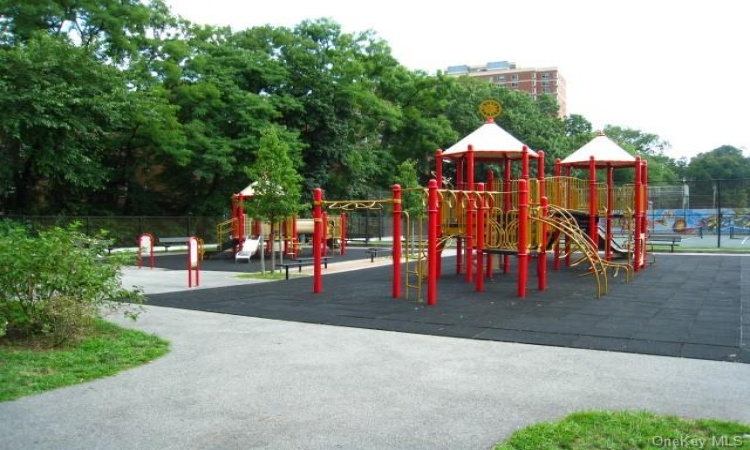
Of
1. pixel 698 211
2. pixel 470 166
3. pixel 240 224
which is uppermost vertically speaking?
pixel 470 166

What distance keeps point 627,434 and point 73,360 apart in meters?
5.66

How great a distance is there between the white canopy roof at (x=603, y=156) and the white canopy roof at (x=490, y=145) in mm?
3682

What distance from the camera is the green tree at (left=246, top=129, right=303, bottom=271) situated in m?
17.2

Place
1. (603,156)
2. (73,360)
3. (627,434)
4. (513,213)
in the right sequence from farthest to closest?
(603,156) → (513,213) → (73,360) → (627,434)

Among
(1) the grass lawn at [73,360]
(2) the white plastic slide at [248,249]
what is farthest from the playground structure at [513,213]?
(2) the white plastic slide at [248,249]

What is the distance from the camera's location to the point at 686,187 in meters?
39.6

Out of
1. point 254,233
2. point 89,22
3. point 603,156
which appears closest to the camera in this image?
point 603,156

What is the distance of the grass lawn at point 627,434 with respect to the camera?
416 centimetres

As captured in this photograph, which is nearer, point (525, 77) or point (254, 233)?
point (254, 233)

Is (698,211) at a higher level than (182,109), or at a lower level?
lower

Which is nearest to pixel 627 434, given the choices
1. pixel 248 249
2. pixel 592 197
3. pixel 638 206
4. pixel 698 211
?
pixel 592 197

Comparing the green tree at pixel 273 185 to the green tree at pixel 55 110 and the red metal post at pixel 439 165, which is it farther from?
the green tree at pixel 55 110

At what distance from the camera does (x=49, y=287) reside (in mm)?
7734

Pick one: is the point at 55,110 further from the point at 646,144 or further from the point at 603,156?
the point at 646,144
